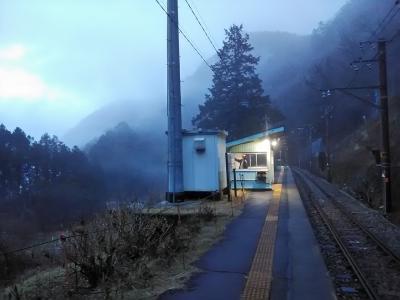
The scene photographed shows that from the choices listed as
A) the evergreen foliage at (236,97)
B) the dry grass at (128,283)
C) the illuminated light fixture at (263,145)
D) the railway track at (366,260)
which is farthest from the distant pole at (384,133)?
the evergreen foliage at (236,97)

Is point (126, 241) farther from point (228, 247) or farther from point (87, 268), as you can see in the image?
point (228, 247)

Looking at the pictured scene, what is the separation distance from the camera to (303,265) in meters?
10.4

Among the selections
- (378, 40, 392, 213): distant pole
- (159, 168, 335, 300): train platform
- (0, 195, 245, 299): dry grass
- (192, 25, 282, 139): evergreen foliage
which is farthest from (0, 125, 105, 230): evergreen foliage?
(0, 195, 245, 299): dry grass

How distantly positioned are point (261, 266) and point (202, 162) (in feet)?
42.5

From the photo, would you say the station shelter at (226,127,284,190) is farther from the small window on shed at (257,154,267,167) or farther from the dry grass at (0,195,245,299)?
the dry grass at (0,195,245,299)

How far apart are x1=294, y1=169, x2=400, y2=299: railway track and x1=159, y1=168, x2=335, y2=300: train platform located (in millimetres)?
661

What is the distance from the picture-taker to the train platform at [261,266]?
8.06 m

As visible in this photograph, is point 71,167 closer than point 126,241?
No

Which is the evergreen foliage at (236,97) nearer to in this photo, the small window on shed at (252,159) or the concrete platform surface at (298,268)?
the small window on shed at (252,159)

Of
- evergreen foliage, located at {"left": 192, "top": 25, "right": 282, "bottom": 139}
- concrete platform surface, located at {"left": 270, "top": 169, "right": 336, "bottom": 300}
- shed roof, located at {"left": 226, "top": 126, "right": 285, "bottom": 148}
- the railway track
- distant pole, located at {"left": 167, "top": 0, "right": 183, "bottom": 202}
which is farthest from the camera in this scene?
evergreen foliage, located at {"left": 192, "top": 25, "right": 282, "bottom": 139}

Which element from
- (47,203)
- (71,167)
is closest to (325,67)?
(71,167)

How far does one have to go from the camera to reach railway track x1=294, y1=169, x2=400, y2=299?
9039mm

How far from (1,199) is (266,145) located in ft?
177

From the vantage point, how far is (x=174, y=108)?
2028 centimetres
